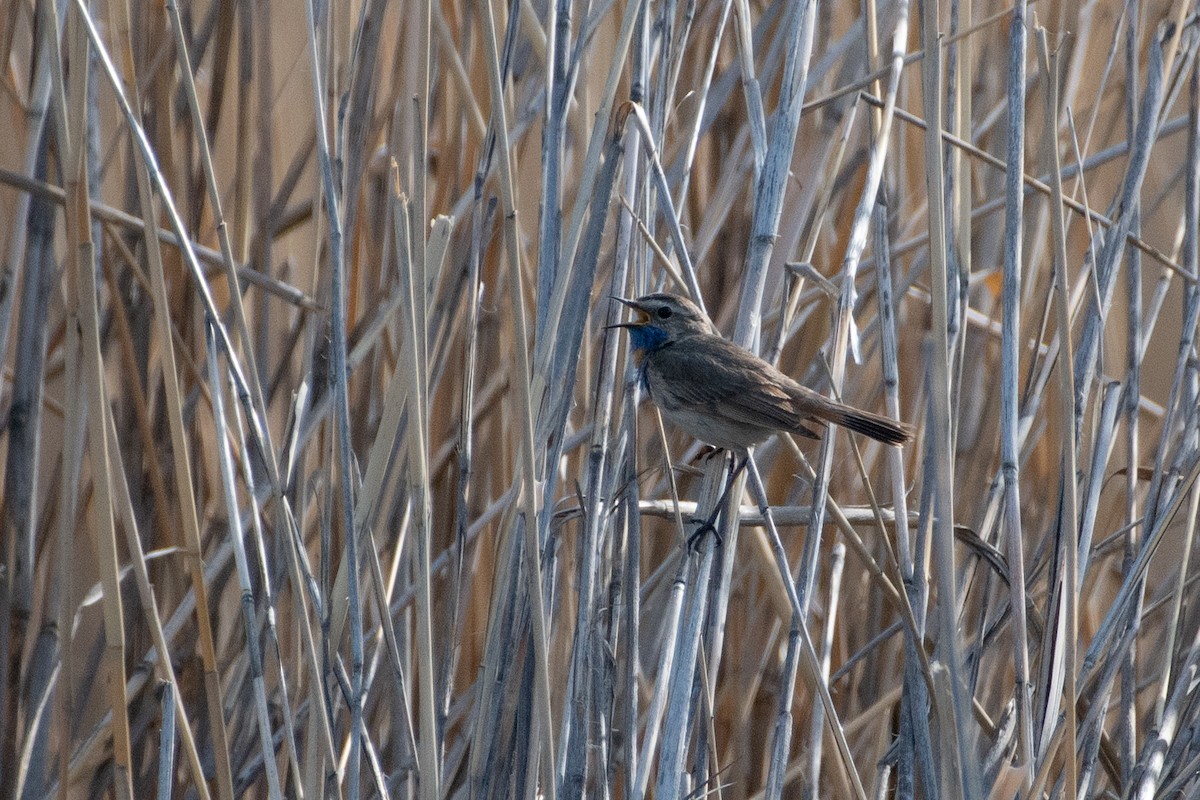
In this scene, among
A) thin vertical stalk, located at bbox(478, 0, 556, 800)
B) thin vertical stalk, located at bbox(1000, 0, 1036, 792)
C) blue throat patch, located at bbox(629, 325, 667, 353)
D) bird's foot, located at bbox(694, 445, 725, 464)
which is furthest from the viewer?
blue throat patch, located at bbox(629, 325, 667, 353)

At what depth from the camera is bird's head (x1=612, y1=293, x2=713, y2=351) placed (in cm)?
234

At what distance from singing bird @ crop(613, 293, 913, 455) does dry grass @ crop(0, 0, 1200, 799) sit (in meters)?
0.11

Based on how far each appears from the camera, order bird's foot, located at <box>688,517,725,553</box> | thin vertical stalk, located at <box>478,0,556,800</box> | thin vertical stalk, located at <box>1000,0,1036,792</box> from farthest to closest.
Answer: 1. bird's foot, located at <box>688,517,725,553</box>
2. thin vertical stalk, located at <box>1000,0,1036,792</box>
3. thin vertical stalk, located at <box>478,0,556,800</box>

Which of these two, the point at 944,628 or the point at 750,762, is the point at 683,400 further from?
the point at 750,762

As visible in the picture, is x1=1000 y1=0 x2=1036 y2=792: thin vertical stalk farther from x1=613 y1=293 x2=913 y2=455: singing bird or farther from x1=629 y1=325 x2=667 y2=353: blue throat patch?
x1=629 y1=325 x2=667 y2=353: blue throat patch

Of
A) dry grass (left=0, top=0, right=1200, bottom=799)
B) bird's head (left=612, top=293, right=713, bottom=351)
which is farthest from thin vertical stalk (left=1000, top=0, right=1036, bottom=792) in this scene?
bird's head (left=612, top=293, right=713, bottom=351)

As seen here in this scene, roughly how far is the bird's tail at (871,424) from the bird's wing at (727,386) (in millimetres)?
75

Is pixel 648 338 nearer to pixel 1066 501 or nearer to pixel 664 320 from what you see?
pixel 664 320

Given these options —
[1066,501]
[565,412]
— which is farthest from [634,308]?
[1066,501]

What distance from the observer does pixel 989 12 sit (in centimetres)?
319

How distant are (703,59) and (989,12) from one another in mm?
906

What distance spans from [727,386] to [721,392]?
2 centimetres

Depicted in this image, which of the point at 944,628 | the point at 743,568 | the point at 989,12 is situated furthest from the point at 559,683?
the point at 989,12

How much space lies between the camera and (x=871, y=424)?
7.47 feet
